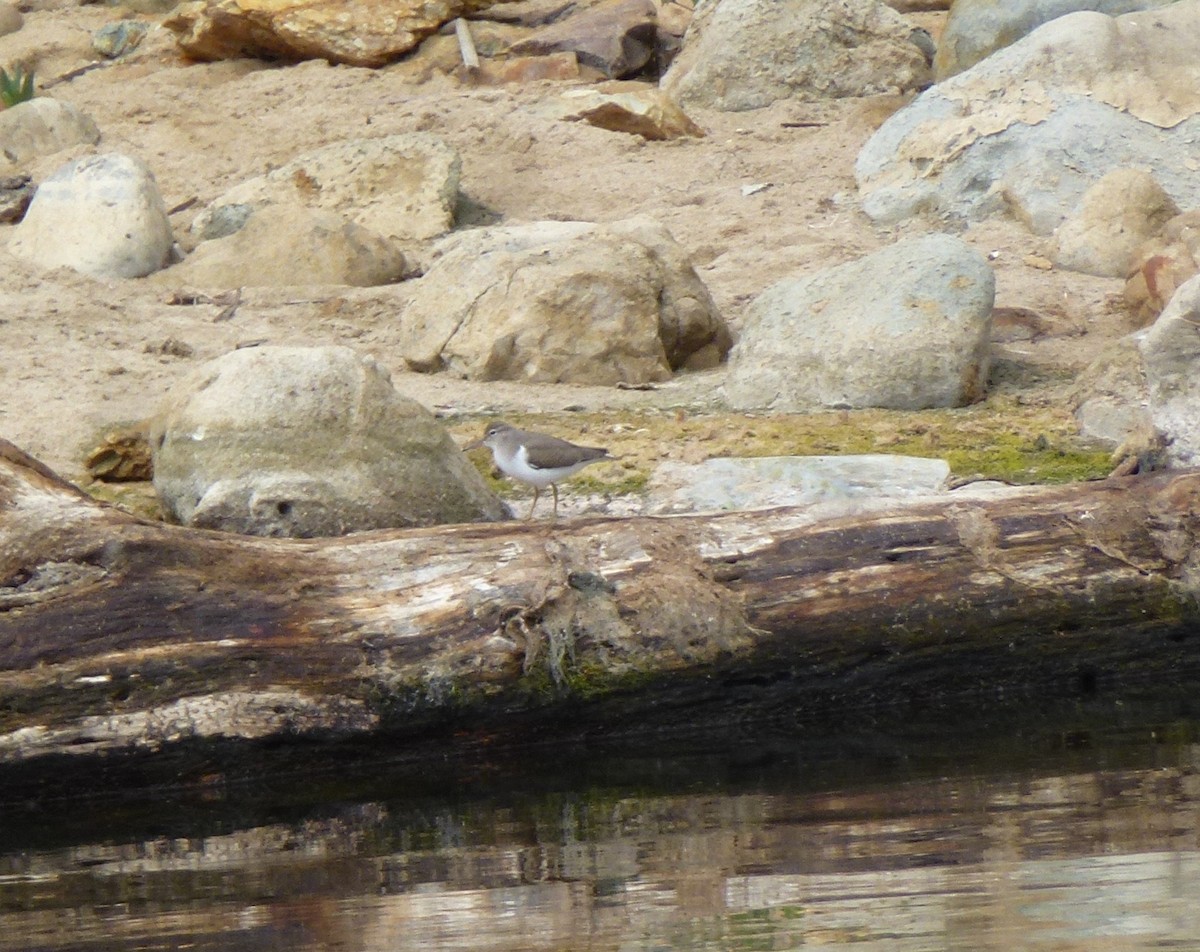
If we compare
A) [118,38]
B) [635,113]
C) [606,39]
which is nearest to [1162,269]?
[635,113]

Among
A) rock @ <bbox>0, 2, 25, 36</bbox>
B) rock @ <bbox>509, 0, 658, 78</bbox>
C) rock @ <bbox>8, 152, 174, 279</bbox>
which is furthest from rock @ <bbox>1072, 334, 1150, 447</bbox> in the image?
rock @ <bbox>0, 2, 25, 36</bbox>

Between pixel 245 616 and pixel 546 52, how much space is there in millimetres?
9914

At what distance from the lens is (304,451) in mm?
7805

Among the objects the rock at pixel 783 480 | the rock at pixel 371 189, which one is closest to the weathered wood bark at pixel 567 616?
the rock at pixel 783 480

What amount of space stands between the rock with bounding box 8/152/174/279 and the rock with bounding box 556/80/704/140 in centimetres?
351

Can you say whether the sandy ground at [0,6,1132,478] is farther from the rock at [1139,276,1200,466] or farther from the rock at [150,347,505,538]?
the rock at [1139,276,1200,466]

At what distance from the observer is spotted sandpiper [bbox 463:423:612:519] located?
7613 millimetres

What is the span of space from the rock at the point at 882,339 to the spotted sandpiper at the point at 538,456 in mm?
2083

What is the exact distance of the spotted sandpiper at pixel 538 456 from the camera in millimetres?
7613

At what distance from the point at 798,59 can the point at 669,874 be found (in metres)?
10.7

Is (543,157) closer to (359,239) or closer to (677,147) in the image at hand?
(677,147)

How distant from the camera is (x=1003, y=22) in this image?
1384cm

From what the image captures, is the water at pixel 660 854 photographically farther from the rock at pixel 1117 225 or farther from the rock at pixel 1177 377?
the rock at pixel 1117 225

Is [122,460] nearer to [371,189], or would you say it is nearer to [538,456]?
[538,456]
